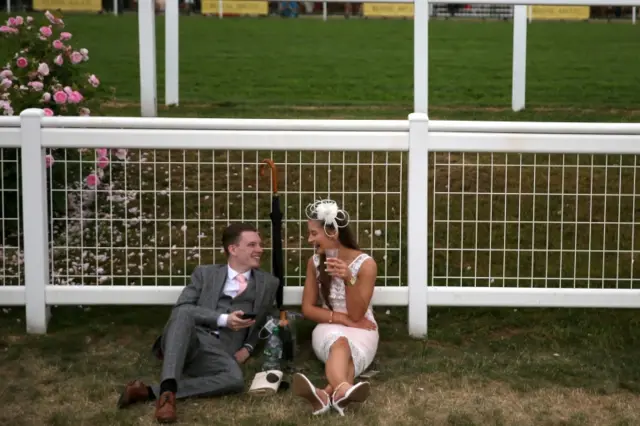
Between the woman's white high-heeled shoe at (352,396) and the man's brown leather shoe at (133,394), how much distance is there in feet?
2.72

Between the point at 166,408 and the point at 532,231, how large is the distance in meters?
2.69

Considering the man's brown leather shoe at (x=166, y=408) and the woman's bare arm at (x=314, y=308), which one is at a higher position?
the woman's bare arm at (x=314, y=308)

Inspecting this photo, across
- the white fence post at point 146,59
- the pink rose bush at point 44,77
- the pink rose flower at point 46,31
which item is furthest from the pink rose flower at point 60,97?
the white fence post at point 146,59

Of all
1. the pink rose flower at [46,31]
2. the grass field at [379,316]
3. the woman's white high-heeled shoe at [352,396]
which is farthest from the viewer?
the pink rose flower at [46,31]

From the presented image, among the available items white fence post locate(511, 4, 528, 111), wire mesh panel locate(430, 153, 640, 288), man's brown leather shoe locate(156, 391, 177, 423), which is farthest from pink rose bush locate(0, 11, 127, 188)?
white fence post locate(511, 4, 528, 111)

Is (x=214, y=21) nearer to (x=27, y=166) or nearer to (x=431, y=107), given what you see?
(x=431, y=107)

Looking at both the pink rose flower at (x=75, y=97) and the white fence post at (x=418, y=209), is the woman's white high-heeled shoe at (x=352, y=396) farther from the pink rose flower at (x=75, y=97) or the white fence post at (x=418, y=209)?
the pink rose flower at (x=75, y=97)

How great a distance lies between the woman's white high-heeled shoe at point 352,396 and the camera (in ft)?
15.8

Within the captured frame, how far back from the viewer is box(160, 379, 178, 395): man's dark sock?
4.90 meters

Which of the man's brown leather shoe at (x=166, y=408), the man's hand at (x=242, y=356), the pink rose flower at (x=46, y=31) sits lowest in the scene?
the man's brown leather shoe at (x=166, y=408)

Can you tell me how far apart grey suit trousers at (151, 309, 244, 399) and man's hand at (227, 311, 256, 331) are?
4.3 inches

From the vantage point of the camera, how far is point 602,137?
5746 mm

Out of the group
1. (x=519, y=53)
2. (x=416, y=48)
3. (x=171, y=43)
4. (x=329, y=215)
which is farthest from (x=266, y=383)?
(x=519, y=53)

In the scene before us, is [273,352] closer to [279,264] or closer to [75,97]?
[279,264]
